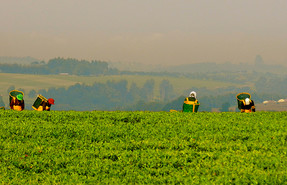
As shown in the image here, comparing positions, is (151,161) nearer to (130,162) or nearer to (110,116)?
(130,162)

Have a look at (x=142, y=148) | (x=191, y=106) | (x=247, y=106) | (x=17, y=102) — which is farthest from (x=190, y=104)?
(x=17, y=102)

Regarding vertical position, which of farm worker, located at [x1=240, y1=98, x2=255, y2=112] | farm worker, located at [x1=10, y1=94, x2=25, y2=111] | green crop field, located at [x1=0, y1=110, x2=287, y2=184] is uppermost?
farm worker, located at [x1=240, y1=98, x2=255, y2=112]

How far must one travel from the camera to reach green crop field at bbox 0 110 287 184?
869cm

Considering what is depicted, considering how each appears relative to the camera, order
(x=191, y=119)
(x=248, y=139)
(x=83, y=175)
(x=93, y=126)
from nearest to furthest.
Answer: (x=83, y=175) → (x=248, y=139) → (x=93, y=126) → (x=191, y=119)

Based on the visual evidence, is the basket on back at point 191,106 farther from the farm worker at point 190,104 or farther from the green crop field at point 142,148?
the green crop field at point 142,148

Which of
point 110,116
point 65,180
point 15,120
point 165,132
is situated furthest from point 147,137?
point 15,120

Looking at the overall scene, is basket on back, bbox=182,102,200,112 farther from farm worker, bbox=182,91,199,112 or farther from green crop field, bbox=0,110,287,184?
green crop field, bbox=0,110,287,184

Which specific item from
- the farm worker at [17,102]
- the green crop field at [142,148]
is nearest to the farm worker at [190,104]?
the green crop field at [142,148]

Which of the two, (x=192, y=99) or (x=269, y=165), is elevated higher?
(x=192, y=99)

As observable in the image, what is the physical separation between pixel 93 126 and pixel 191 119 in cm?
382

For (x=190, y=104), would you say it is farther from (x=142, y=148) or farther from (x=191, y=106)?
(x=142, y=148)

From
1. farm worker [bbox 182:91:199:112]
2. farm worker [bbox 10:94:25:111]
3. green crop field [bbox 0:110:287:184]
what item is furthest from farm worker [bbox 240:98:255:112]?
farm worker [bbox 10:94:25:111]

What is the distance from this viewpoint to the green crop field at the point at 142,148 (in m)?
8.69

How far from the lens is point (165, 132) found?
1320 cm
